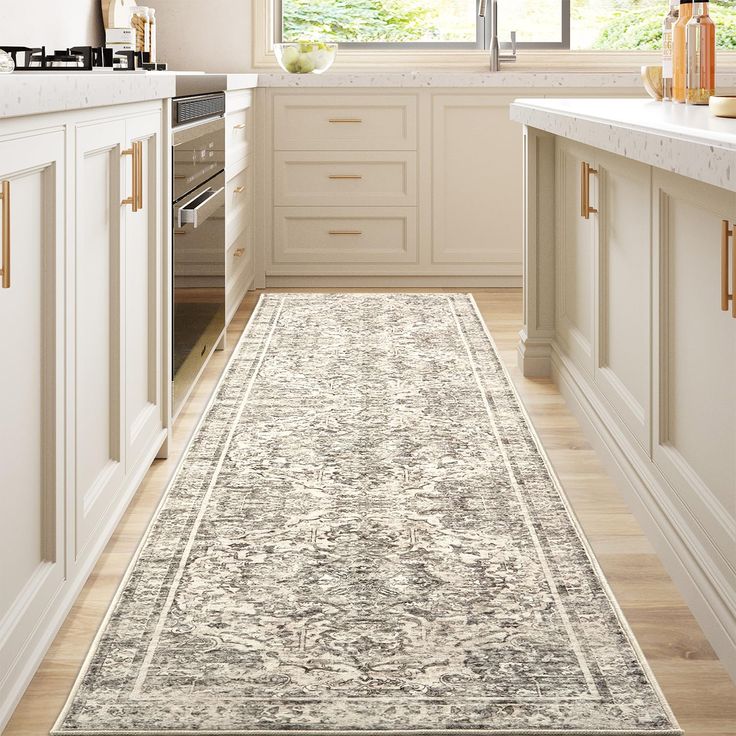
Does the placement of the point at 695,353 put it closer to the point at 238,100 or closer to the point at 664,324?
the point at 664,324

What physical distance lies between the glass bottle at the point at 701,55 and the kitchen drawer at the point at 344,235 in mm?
2609

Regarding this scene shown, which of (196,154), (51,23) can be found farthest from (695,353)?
(51,23)

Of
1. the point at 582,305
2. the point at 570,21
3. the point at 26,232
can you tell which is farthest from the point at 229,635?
the point at 570,21

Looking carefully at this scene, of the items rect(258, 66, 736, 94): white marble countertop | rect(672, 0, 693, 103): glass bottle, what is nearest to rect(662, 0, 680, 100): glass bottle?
rect(672, 0, 693, 103): glass bottle

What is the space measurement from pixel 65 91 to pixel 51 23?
2.59 meters

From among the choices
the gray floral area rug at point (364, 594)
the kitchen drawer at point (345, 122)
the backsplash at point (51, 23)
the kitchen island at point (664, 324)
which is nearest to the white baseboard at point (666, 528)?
the kitchen island at point (664, 324)

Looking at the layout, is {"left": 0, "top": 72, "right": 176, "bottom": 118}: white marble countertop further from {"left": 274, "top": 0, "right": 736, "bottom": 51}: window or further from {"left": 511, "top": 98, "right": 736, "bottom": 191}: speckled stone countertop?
{"left": 274, "top": 0, "right": 736, "bottom": 51}: window

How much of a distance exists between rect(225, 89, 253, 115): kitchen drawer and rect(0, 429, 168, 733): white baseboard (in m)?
2.12

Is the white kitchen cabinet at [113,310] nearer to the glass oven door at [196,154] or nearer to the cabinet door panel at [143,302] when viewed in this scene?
the cabinet door panel at [143,302]

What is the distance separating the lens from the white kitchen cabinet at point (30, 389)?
1.35 m

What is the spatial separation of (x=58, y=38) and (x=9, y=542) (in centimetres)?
301

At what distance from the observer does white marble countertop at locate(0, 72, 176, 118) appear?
1271 millimetres

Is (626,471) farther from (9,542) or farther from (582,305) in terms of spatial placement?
(9,542)

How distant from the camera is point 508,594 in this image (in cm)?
177
